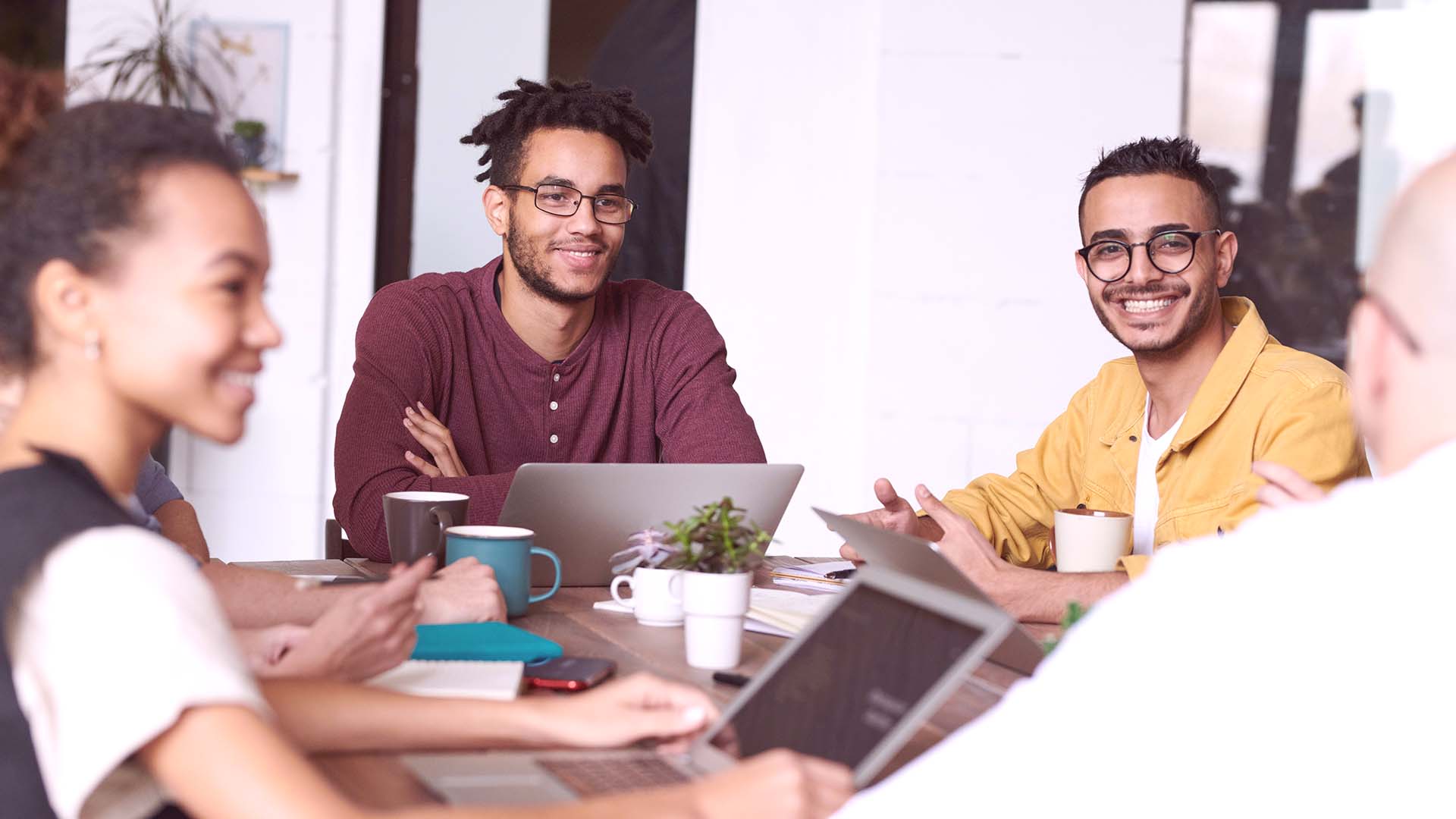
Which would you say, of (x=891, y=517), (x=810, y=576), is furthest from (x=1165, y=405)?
(x=810, y=576)

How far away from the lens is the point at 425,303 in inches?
95.7

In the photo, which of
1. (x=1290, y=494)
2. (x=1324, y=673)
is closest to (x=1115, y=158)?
(x=1290, y=494)

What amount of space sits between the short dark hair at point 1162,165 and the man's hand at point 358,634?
5.13 feet

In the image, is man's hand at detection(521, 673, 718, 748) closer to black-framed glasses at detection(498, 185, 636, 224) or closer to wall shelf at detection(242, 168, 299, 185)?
black-framed glasses at detection(498, 185, 636, 224)

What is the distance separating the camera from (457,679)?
1.23m

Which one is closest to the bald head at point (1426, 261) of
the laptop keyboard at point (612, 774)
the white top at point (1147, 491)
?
the laptop keyboard at point (612, 774)

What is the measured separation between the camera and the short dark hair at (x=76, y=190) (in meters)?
0.89

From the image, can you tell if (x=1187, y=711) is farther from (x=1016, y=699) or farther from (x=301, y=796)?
(x=301, y=796)

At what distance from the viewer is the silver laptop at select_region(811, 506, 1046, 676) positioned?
3.81 ft

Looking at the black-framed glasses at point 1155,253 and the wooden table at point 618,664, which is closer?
the wooden table at point 618,664

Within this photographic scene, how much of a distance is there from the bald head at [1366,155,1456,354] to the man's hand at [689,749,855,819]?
49 cm

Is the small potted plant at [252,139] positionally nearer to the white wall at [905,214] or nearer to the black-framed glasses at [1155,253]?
the white wall at [905,214]

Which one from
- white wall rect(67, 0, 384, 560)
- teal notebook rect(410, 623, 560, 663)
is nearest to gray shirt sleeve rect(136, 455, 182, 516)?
teal notebook rect(410, 623, 560, 663)

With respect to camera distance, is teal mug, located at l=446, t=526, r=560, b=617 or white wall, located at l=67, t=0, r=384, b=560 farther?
white wall, located at l=67, t=0, r=384, b=560
